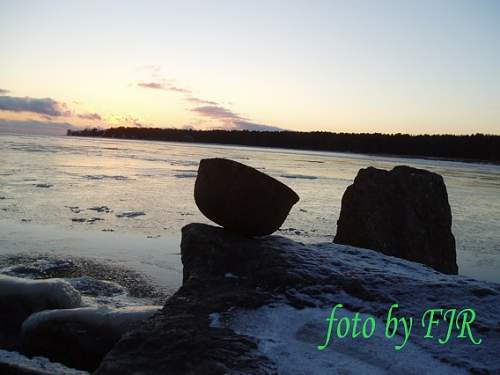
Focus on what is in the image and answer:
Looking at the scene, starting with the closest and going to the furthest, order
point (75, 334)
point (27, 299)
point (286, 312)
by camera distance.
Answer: point (286, 312), point (75, 334), point (27, 299)

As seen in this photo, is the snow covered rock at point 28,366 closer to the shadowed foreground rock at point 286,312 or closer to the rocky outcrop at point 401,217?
the shadowed foreground rock at point 286,312

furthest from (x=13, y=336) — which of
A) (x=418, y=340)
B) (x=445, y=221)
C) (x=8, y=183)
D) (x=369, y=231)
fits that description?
(x=8, y=183)

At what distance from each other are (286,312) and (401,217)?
3.90 metres

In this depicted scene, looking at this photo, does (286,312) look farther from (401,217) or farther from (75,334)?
(401,217)

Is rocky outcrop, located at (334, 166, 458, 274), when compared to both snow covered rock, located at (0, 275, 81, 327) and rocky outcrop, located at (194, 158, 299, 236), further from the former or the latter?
snow covered rock, located at (0, 275, 81, 327)

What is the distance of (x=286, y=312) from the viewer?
109 inches

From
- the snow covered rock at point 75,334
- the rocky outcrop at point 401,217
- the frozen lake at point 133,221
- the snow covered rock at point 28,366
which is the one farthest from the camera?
the rocky outcrop at point 401,217

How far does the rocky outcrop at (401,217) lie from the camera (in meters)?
6.00

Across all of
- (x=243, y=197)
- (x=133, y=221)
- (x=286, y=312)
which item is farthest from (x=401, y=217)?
(x=133, y=221)

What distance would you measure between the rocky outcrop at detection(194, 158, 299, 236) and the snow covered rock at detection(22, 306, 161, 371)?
1.18 m

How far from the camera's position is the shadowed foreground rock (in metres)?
2.21

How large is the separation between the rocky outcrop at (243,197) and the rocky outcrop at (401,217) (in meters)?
2.31

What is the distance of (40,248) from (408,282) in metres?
4.57

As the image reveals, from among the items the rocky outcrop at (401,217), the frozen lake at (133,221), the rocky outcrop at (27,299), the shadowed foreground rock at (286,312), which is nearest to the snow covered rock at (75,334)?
the rocky outcrop at (27,299)
